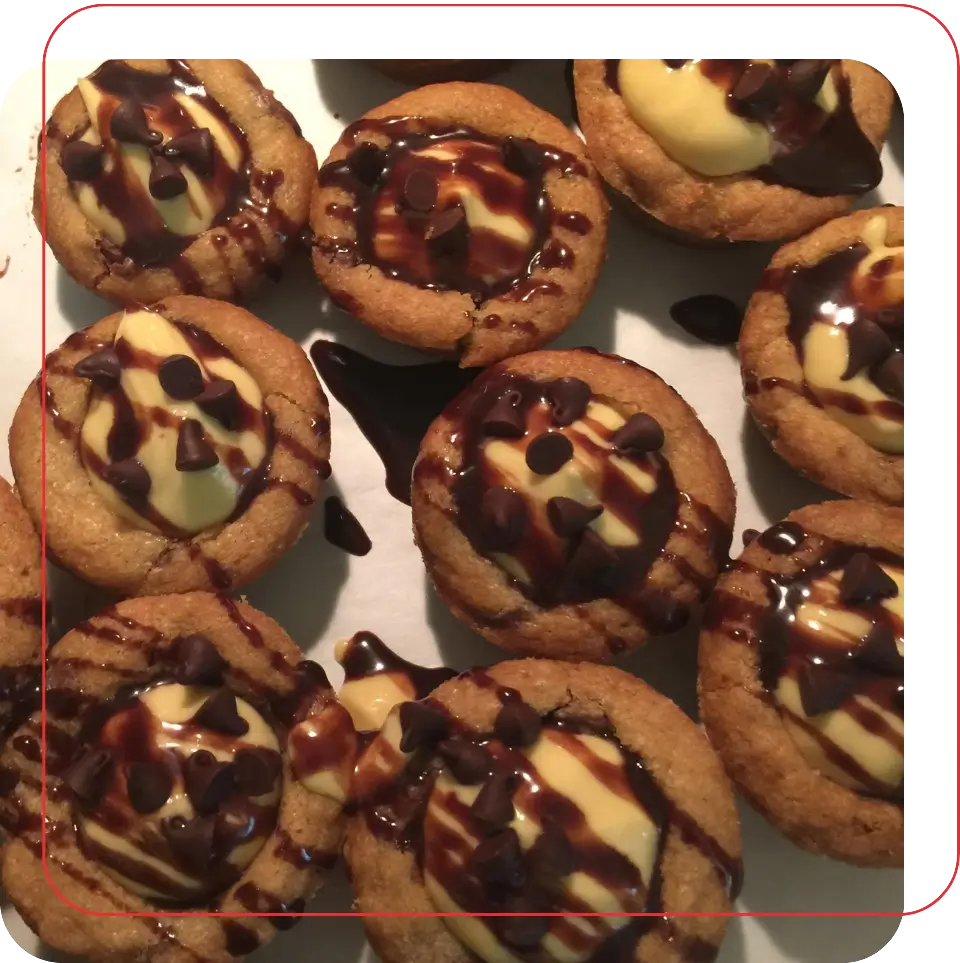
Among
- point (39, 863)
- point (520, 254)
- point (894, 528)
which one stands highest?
point (520, 254)

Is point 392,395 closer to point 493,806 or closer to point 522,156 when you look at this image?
point 522,156

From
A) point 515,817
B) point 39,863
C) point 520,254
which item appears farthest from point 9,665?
point 520,254

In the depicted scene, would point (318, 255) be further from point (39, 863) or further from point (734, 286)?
point (39, 863)

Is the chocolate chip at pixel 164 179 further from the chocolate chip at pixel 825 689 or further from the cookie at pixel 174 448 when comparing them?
the chocolate chip at pixel 825 689

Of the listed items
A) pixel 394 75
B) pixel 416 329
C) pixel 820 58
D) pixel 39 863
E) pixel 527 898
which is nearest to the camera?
pixel 527 898

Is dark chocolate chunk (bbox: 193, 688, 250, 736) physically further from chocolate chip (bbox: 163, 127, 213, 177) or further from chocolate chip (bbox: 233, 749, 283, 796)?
chocolate chip (bbox: 163, 127, 213, 177)

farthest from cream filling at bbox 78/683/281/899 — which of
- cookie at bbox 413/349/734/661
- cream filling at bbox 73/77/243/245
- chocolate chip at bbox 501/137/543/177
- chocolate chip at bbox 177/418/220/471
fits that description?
chocolate chip at bbox 501/137/543/177
